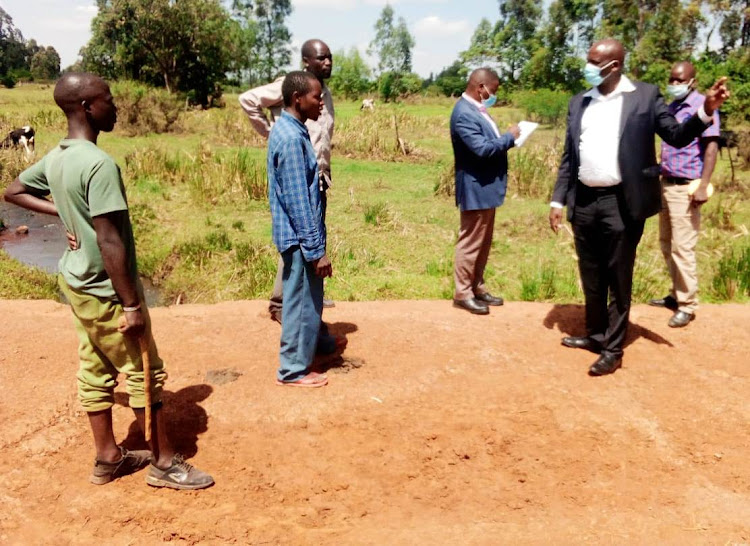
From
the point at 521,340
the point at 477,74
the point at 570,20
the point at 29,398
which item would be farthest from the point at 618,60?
the point at 570,20

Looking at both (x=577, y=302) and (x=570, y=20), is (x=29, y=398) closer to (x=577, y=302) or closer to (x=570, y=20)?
(x=577, y=302)

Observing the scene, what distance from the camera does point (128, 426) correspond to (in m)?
3.50

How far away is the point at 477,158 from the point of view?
473cm

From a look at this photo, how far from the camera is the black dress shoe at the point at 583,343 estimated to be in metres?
4.43

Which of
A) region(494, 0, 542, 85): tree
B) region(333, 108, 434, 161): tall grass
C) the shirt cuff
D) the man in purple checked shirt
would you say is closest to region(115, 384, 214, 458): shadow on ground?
the shirt cuff

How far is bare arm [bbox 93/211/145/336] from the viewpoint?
2.52 m

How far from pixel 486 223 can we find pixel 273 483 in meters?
2.63

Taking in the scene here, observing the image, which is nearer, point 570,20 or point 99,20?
point 99,20

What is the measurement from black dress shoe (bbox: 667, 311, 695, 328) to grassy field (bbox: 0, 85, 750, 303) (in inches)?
40.8

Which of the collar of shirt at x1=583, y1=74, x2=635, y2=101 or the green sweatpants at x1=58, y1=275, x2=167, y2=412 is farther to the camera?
the collar of shirt at x1=583, y1=74, x2=635, y2=101

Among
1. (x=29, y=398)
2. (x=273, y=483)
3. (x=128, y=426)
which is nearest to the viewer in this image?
(x=273, y=483)

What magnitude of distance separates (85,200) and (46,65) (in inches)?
2781

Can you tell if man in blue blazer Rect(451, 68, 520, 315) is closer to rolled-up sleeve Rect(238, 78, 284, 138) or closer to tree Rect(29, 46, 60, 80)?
rolled-up sleeve Rect(238, 78, 284, 138)

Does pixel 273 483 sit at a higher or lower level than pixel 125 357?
lower
